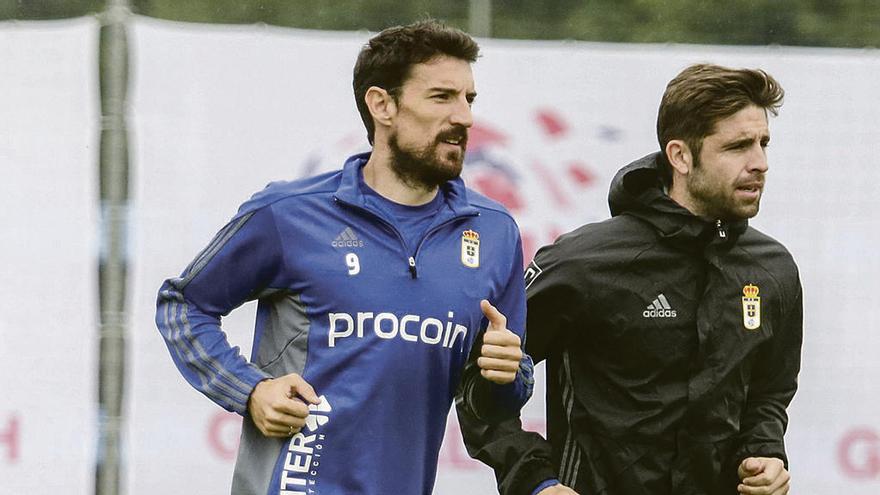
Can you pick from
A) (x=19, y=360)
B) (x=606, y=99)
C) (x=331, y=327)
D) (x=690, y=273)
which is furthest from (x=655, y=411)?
(x=19, y=360)

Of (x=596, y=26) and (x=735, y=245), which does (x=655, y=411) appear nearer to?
(x=735, y=245)

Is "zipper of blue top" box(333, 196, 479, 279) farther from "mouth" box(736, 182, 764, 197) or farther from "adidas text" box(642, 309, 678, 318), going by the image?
"mouth" box(736, 182, 764, 197)

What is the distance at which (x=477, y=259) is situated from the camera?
12.3ft

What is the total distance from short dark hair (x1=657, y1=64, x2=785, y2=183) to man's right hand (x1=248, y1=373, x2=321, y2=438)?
1261mm

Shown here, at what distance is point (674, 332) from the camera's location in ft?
13.4

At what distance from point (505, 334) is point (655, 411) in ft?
2.16

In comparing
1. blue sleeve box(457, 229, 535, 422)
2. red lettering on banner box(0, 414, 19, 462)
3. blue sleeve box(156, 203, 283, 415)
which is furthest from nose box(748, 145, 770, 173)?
red lettering on banner box(0, 414, 19, 462)

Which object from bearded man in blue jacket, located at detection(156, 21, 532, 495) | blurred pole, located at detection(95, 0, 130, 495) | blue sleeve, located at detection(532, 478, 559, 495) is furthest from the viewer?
blurred pole, located at detection(95, 0, 130, 495)

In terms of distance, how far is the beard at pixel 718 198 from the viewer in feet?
13.5

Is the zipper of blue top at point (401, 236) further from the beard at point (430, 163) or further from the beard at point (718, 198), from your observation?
the beard at point (718, 198)

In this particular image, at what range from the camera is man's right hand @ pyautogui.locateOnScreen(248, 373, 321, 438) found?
11.3ft

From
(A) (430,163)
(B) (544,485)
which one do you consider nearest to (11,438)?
(B) (544,485)

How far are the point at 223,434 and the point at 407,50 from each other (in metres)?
2.10

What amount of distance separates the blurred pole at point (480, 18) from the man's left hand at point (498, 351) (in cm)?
224
